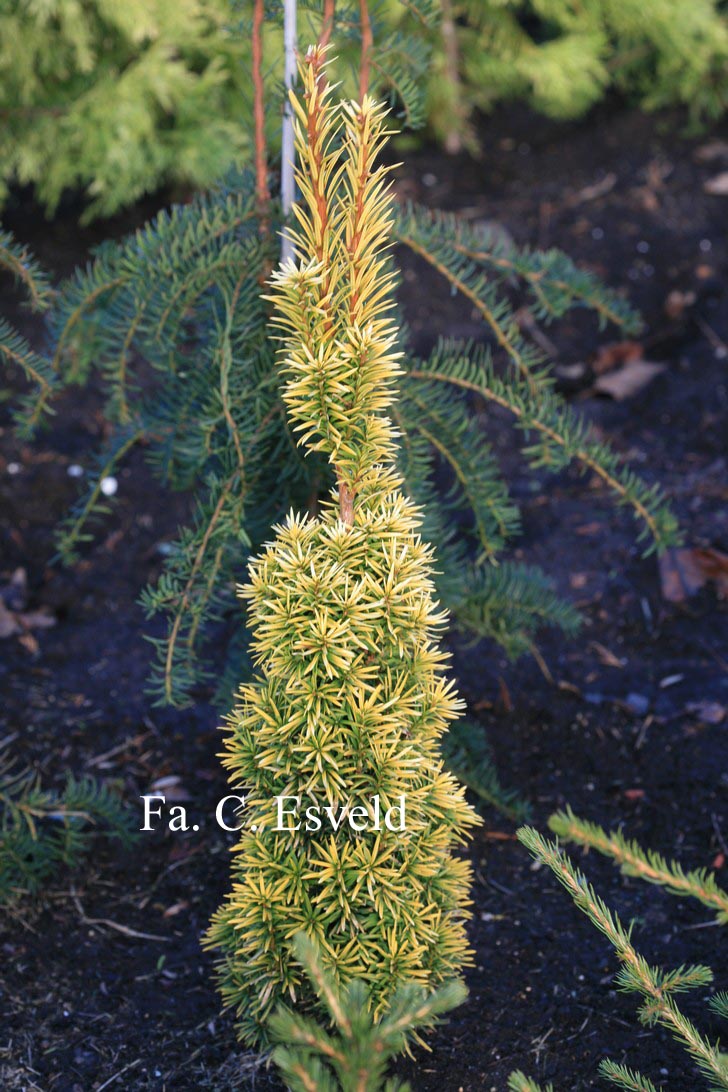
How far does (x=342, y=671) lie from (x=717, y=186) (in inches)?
150

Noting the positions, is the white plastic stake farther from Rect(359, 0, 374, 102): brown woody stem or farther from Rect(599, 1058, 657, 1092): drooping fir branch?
Rect(599, 1058, 657, 1092): drooping fir branch

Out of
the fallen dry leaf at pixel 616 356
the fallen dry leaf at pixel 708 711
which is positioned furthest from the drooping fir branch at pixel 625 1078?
the fallen dry leaf at pixel 616 356

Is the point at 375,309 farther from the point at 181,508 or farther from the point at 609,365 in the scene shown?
the point at 609,365

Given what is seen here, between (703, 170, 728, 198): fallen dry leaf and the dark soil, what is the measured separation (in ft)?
0.19

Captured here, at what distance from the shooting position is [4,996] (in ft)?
6.74

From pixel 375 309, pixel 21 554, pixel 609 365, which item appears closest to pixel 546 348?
pixel 609 365

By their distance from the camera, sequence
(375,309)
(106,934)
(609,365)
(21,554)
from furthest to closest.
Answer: (609,365) → (21,554) → (106,934) → (375,309)

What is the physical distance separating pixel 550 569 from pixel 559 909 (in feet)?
3.88

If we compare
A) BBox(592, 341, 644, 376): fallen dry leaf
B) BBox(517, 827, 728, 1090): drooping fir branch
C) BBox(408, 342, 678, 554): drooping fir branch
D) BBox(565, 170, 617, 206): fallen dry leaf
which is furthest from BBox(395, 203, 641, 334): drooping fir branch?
BBox(565, 170, 617, 206): fallen dry leaf

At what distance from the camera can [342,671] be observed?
5.16 ft

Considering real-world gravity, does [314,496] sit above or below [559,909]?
above

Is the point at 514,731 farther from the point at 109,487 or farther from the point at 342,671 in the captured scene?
the point at 109,487

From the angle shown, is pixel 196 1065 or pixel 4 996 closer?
pixel 196 1065

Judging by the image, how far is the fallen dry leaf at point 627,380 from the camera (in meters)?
3.77
